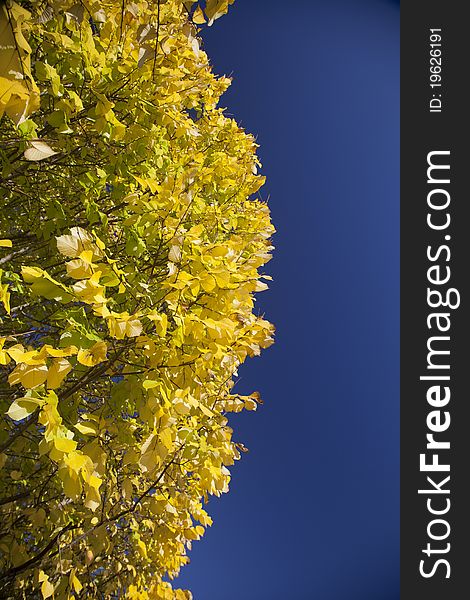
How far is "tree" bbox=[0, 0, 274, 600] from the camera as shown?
1181 millimetres

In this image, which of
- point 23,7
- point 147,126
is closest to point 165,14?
point 147,126

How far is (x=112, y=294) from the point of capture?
2098 mm

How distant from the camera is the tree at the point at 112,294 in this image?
1181mm

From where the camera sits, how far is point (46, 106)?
8.00 feet

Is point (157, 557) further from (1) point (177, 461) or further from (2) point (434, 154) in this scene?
(2) point (434, 154)

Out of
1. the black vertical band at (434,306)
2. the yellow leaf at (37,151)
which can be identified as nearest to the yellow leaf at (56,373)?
the yellow leaf at (37,151)

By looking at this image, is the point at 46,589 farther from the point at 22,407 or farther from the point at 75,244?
the point at 75,244

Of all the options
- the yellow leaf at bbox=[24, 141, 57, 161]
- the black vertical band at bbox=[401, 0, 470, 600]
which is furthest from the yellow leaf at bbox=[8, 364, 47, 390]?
the black vertical band at bbox=[401, 0, 470, 600]

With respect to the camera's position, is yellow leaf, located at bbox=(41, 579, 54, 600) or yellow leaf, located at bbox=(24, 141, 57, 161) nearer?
yellow leaf, located at bbox=(24, 141, 57, 161)

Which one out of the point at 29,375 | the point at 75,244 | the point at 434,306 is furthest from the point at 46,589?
the point at 434,306

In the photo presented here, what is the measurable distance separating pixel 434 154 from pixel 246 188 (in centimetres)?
195

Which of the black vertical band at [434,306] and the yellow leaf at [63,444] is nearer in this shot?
the yellow leaf at [63,444]

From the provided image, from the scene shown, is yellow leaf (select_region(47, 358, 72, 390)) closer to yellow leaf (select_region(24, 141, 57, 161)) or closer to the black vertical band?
yellow leaf (select_region(24, 141, 57, 161))

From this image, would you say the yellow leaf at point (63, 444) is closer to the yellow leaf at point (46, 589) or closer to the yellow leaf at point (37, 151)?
the yellow leaf at point (37, 151)
